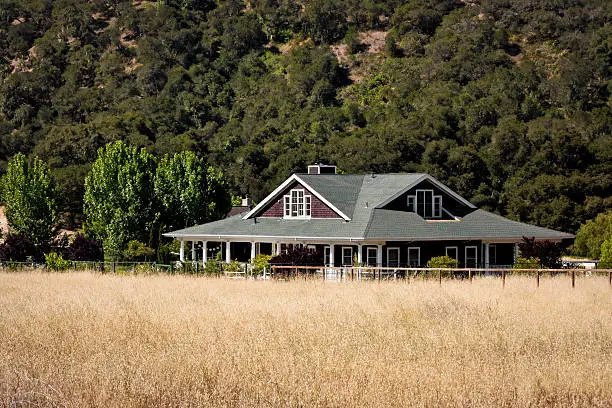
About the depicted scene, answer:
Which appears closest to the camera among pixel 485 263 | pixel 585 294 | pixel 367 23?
pixel 585 294

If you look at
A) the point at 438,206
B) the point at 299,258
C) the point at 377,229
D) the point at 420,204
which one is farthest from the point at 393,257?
the point at 438,206

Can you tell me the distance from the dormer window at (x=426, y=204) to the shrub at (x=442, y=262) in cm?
502

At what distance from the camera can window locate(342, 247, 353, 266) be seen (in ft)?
146

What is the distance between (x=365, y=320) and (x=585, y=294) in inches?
364

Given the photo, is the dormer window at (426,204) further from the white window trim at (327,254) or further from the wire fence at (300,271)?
the white window trim at (327,254)

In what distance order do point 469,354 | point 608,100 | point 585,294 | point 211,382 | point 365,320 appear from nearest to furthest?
point 211,382
point 469,354
point 365,320
point 585,294
point 608,100

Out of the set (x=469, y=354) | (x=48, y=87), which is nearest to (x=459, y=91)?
(x=48, y=87)

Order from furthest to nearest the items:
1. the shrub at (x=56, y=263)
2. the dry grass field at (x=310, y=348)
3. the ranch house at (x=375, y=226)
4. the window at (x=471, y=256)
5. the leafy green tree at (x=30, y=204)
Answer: the leafy green tree at (x=30, y=204) → the window at (x=471, y=256) → the shrub at (x=56, y=263) → the ranch house at (x=375, y=226) → the dry grass field at (x=310, y=348)

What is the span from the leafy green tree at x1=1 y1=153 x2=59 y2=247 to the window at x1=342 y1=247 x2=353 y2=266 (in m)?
19.5

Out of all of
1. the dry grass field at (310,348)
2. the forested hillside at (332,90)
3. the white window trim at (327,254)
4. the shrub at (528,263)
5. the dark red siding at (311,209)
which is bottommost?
the dry grass field at (310,348)

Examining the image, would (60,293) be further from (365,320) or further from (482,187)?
(482,187)

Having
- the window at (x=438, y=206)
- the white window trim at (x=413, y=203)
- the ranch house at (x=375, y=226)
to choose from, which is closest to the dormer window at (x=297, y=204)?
the ranch house at (x=375, y=226)

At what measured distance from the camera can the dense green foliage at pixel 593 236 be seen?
61094 millimetres

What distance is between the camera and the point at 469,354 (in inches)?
687
